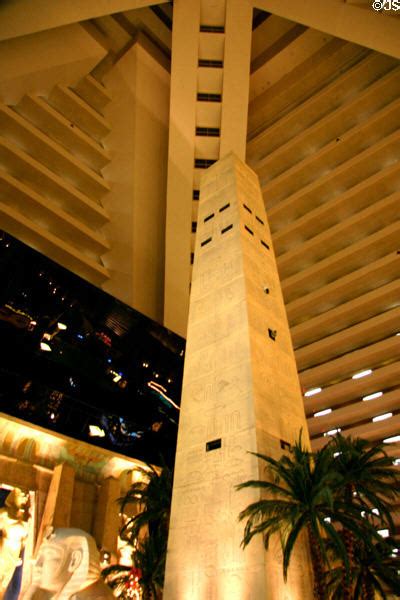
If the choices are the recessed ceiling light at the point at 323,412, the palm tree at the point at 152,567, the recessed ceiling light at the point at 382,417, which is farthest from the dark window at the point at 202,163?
the palm tree at the point at 152,567

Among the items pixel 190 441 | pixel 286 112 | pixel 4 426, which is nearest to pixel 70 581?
pixel 190 441

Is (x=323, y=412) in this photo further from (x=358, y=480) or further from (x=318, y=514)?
(x=318, y=514)

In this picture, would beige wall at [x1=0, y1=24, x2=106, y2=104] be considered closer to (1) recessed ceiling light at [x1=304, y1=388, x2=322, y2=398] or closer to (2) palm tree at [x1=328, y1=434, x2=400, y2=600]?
(1) recessed ceiling light at [x1=304, y1=388, x2=322, y2=398]

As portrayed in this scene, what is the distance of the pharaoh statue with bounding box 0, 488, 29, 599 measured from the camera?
13.6 metres

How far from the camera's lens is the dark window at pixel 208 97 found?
26.0 meters

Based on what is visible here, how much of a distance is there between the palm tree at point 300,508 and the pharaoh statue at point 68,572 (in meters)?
3.46

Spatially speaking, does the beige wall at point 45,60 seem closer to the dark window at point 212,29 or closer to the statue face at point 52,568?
the dark window at point 212,29

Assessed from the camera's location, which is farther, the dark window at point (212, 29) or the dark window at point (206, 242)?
the dark window at point (212, 29)

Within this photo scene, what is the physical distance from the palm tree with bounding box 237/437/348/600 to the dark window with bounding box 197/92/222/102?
71.0 ft

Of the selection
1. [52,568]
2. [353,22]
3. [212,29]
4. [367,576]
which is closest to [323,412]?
[367,576]

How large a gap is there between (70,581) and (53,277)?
13102mm

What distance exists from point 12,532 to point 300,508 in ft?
31.6

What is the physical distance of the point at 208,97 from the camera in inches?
1027

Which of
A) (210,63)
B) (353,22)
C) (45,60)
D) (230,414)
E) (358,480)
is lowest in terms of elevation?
(358,480)
